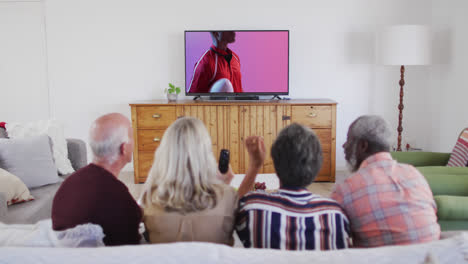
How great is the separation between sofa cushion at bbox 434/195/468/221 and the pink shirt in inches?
16.4

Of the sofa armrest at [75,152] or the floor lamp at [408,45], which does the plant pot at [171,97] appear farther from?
the floor lamp at [408,45]

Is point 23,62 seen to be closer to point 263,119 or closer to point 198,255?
point 263,119

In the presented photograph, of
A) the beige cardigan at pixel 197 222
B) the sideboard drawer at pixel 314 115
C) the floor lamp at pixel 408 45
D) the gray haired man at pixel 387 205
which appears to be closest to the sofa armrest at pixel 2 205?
the beige cardigan at pixel 197 222

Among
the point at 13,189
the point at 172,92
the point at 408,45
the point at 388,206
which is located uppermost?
the point at 408,45

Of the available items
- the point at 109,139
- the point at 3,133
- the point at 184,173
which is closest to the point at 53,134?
the point at 3,133

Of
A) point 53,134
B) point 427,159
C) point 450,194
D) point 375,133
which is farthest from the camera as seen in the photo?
point 53,134

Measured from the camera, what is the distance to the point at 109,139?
5.49 ft

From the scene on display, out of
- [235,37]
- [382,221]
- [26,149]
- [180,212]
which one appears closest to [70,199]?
[180,212]

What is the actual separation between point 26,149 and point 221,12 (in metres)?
2.68

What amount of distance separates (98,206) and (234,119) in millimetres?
3065

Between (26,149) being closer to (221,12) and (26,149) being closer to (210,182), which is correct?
(210,182)

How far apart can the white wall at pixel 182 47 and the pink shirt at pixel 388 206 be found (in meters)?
3.37

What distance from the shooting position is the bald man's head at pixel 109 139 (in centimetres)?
167

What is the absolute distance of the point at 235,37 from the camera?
4656 millimetres
